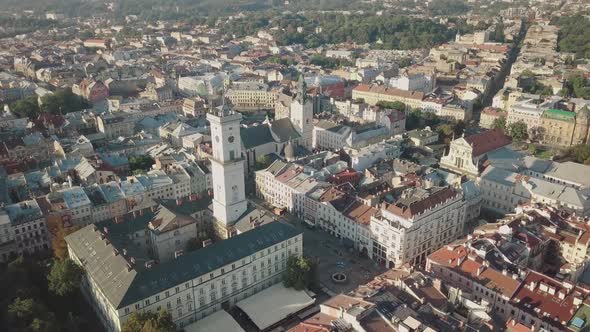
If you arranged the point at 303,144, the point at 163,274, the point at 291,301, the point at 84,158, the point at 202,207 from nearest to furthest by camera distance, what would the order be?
1. the point at 163,274
2. the point at 291,301
3. the point at 202,207
4. the point at 84,158
5. the point at 303,144

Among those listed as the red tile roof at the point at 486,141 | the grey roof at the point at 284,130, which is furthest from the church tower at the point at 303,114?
the red tile roof at the point at 486,141

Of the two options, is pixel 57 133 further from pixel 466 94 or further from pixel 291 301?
pixel 466 94

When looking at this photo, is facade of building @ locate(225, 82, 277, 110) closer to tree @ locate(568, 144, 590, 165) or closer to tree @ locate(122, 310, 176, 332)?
tree @ locate(568, 144, 590, 165)

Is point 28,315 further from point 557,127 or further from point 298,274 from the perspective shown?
point 557,127

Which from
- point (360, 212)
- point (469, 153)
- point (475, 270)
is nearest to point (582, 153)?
point (469, 153)

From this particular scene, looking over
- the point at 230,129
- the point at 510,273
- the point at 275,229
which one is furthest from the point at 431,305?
the point at 230,129
